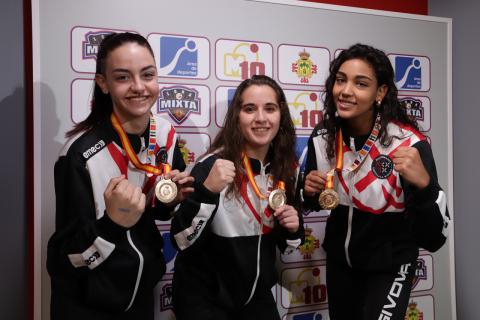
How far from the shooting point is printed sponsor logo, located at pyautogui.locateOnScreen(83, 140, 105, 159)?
5.42ft

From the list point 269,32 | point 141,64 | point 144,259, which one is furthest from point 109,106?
point 269,32

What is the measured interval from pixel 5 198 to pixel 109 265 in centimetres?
105

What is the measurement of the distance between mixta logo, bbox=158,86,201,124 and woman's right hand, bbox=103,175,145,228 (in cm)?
94

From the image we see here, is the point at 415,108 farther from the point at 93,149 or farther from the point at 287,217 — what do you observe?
the point at 93,149

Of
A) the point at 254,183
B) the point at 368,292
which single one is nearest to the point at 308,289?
the point at 368,292

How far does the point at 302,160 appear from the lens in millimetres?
2746

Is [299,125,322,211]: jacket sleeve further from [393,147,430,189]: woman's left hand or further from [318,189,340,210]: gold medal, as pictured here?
[393,147,430,189]: woman's left hand

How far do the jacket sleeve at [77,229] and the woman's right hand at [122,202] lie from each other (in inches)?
1.3

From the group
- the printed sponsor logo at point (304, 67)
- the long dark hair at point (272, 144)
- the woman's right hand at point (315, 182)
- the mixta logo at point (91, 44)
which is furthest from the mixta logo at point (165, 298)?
the printed sponsor logo at point (304, 67)

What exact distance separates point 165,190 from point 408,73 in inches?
85.2

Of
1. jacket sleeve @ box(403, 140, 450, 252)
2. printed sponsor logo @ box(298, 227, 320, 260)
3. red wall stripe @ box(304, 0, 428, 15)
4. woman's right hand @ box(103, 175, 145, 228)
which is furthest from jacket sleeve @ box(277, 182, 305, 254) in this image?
red wall stripe @ box(304, 0, 428, 15)

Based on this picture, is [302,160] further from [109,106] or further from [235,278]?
[109,106]

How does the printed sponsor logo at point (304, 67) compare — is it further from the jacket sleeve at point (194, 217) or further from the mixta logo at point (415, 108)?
the jacket sleeve at point (194, 217)

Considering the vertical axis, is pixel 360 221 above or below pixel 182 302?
above
